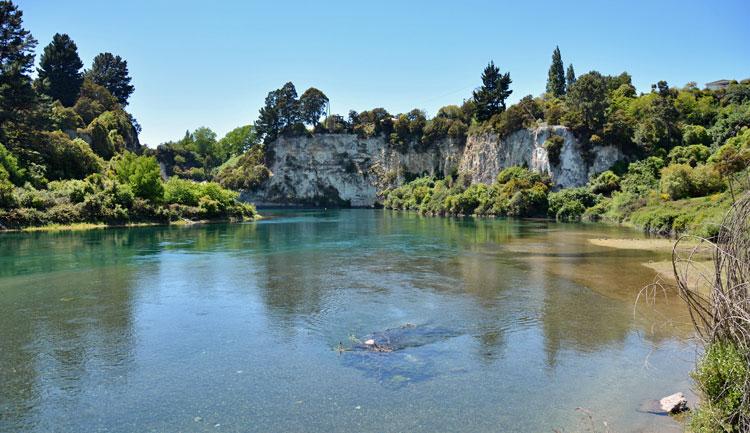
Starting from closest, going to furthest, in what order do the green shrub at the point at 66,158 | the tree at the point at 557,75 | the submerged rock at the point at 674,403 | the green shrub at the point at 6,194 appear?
the submerged rock at the point at 674,403 → the green shrub at the point at 6,194 → the green shrub at the point at 66,158 → the tree at the point at 557,75

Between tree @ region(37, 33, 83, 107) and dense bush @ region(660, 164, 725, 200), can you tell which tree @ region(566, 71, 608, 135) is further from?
tree @ region(37, 33, 83, 107)

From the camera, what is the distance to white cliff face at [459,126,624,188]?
8400cm

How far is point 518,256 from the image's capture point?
1435 inches

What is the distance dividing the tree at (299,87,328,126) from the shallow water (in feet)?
345

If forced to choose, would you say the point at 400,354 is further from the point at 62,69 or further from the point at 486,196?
the point at 62,69

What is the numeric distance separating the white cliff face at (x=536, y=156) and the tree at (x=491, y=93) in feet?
18.9

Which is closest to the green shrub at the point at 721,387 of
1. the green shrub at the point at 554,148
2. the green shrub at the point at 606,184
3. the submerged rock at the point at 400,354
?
the submerged rock at the point at 400,354

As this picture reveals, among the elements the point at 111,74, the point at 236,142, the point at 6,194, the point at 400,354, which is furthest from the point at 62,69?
the point at 400,354

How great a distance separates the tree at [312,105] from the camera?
13338 cm

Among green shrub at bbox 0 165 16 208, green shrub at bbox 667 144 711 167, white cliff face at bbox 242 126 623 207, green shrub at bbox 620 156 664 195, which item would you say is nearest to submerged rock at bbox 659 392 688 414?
green shrub at bbox 0 165 16 208

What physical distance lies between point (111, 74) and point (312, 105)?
46086mm

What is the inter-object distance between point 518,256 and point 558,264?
14.3 feet

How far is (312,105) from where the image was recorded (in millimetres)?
134500

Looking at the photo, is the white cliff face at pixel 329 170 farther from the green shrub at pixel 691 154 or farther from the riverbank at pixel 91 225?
the green shrub at pixel 691 154
